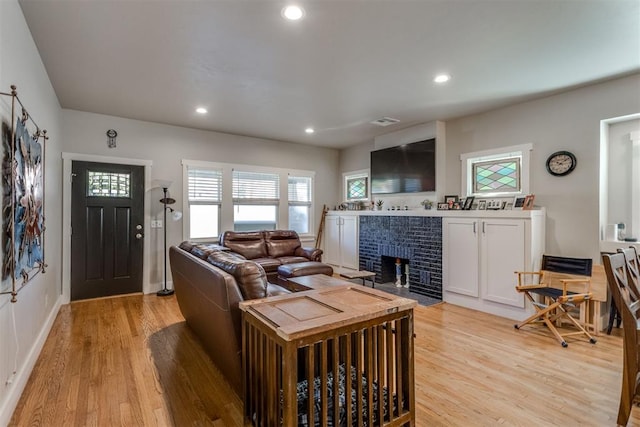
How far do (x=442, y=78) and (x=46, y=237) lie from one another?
176 inches

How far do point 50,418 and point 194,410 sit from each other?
85 centimetres

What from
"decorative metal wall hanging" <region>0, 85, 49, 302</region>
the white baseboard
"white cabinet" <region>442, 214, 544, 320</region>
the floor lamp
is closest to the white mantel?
"white cabinet" <region>442, 214, 544, 320</region>

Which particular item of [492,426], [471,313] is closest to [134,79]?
[492,426]

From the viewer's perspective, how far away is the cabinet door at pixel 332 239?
635cm

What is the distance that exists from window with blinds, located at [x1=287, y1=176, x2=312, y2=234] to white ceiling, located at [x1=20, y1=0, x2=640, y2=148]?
2299mm

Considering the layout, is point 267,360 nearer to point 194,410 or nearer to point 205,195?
point 194,410

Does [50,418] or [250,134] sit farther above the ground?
[250,134]

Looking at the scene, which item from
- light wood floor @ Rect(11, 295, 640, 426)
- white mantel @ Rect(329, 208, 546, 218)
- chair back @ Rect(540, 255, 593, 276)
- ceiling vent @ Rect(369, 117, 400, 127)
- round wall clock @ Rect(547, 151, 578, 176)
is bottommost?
light wood floor @ Rect(11, 295, 640, 426)

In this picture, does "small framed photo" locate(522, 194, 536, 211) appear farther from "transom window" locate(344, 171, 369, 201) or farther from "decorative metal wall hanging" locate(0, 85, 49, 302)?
"decorative metal wall hanging" locate(0, 85, 49, 302)

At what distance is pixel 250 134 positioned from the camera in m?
5.73

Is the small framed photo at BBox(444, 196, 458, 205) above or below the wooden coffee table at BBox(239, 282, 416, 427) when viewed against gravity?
above

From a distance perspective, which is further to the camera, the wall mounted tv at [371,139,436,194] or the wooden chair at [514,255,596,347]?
the wall mounted tv at [371,139,436,194]

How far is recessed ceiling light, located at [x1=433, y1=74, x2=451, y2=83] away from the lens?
325 centimetres

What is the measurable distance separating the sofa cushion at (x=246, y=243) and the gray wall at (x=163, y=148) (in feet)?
2.54
